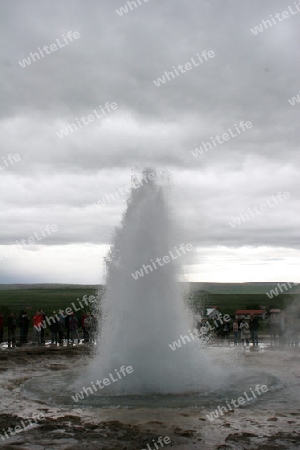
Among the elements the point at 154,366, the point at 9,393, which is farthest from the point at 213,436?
the point at 9,393

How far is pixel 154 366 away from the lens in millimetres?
12609

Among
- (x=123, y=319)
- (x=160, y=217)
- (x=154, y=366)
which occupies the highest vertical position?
(x=160, y=217)

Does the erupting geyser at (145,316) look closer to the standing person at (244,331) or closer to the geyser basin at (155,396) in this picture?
the geyser basin at (155,396)

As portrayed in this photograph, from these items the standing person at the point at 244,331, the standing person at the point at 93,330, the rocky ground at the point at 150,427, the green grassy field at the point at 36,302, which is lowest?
the rocky ground at the point at 150,427

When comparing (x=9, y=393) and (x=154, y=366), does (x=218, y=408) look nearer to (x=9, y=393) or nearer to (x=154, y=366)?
(x=154, y=366)

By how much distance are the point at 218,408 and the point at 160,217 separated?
20.6ft

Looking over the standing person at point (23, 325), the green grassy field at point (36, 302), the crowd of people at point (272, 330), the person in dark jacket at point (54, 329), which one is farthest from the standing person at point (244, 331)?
the green grassy field at point (36, 302)

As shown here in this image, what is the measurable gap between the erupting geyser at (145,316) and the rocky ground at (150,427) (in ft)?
6.68

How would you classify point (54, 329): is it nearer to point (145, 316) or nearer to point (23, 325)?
point (23, 325)

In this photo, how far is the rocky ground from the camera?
25.8ft

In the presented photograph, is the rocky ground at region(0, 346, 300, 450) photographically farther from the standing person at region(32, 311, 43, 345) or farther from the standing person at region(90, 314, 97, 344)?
the standing person at region(90, 314, 97, 344)

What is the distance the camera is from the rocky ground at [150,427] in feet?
25.8

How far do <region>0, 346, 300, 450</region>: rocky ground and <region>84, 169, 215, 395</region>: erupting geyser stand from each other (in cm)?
203

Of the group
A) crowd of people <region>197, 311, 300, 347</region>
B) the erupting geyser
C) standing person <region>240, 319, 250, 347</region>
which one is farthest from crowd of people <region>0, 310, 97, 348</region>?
the erupting geyser
